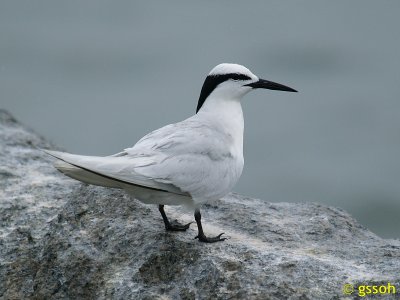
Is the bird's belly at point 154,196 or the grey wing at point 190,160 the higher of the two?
the grey wing at point 190,160

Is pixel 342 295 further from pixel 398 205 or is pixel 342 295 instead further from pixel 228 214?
pixel 398 205

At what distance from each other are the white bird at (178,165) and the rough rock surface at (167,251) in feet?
0.90

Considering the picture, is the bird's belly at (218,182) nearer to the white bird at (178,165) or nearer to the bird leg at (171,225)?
the white bird at (178,165)

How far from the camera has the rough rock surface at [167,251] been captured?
14.8 ft

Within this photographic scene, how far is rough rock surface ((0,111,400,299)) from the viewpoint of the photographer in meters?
4.50

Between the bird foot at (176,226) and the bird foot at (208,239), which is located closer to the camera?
the bird foot at (208,239)

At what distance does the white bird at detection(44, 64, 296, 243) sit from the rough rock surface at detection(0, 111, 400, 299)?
275 millimetres

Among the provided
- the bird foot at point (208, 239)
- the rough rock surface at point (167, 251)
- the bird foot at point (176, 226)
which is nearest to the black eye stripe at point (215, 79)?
the rough rock surface at point (167, 251)

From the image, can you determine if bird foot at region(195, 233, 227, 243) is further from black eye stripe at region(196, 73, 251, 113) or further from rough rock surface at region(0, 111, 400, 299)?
black eye stripe at region(196, 73, 251, 113)

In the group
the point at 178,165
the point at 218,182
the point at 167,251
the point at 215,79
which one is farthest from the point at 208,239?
the point at 215,79

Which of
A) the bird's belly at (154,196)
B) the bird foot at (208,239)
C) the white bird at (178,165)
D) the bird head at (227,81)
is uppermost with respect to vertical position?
the bird head at (227,81)

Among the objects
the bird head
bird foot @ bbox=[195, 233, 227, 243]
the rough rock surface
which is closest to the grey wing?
bird foot @ bbox=[195, 233, 227, 243]

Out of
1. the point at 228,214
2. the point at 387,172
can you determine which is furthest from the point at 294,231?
the point at 387,172

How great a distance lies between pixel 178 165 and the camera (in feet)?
16.4
